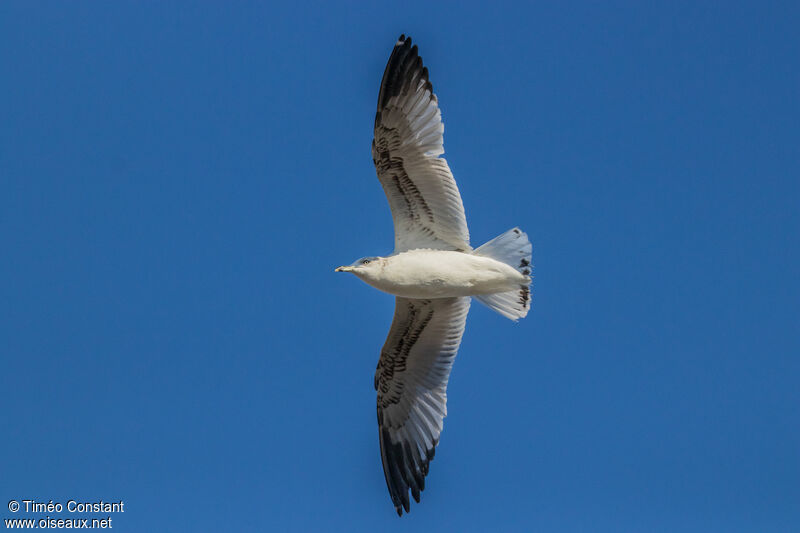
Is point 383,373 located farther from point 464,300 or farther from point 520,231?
point 520,231

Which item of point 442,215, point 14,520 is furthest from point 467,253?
point 14,520

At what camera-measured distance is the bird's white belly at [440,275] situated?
10406 millimetres

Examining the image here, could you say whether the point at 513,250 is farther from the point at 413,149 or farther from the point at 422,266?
the point at 413,149

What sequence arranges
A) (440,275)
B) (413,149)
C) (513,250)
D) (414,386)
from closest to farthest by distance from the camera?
(413,149), (440,275), (513,250), (414,386)

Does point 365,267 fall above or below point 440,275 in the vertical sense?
above

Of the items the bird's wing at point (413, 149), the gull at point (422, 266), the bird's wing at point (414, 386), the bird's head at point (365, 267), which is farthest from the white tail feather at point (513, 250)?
the bird's head at point (365, 267)

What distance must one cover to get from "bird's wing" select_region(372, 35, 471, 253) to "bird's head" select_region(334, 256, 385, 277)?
62 cm

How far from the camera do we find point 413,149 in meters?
10.2

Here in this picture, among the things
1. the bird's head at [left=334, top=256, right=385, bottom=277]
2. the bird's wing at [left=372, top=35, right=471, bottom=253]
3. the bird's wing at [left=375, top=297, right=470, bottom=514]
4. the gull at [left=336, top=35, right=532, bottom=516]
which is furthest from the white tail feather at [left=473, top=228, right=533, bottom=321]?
the bird's head at [left=334, top=256, right=385, bottom=277]

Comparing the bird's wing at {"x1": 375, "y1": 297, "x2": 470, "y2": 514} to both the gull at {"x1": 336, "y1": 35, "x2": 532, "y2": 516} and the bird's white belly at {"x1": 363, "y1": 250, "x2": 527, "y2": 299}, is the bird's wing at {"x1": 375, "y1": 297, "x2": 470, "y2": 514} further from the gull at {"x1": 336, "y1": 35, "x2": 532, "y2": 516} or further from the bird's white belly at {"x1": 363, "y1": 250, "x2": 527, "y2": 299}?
the bird's white belly at {"x1": 363, "y1": 250, "x2": 527, "y2": 299}

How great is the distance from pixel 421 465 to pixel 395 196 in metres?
3.40

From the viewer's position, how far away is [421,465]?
38.0 ft

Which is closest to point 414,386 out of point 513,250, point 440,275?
point 440,275

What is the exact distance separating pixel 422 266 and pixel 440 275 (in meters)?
0.22
